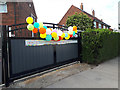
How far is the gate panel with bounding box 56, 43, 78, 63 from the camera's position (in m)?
4.67

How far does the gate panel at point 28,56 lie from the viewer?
3.18 metres

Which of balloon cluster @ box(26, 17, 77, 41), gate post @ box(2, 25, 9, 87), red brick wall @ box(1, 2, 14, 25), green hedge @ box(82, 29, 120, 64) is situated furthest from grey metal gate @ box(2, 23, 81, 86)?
red brick wall @ box(1, 2, 14, 25)

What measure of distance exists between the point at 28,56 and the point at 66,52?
2323 mm

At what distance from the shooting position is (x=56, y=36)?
4.08m

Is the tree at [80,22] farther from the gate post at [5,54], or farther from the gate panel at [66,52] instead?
the gate post at [5,54]

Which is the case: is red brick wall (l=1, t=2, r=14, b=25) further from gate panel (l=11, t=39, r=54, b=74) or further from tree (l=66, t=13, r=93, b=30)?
gate panel (l=11, t=39, r=54, b=74)

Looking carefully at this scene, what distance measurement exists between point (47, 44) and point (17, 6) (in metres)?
10.0

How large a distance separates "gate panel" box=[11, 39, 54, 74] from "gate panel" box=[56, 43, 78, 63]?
18.7 inches

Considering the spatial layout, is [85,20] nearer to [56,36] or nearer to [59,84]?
[56,36]

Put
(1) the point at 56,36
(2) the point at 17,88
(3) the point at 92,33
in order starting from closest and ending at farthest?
1. (2) the point at 17,88
2. (1) the point at 56,36
3. (3) the point at 92,33

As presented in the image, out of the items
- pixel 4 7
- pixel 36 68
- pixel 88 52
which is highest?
pixel 4 7

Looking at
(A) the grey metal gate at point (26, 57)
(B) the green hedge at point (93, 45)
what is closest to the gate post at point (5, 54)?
(A) the grey metal gate at point (26, 57)

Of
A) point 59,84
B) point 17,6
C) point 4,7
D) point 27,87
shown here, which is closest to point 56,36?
point 59,84

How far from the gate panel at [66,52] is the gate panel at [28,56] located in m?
0.48
